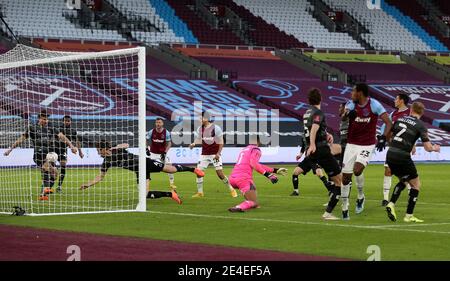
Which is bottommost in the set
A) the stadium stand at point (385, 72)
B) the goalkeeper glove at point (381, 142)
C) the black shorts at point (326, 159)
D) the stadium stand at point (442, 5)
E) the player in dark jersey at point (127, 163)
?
the stadium stand at point (385, 72)

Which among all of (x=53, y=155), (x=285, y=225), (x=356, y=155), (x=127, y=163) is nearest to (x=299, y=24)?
(x=53, y=155)

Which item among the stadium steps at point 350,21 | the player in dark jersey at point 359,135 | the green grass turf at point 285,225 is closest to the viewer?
the green grass turf at point 285,225

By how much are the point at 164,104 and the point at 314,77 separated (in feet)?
45.2

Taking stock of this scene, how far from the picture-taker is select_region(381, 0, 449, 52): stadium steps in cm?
6856

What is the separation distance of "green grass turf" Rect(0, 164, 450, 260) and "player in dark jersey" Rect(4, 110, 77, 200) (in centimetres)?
112

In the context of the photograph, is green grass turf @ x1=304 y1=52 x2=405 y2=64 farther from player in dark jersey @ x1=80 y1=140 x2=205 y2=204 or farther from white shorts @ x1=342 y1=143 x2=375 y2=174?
white shorts @ x1=342 y1=143 x2=375 y2=174

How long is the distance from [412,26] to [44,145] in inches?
1957

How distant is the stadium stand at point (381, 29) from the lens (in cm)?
6719

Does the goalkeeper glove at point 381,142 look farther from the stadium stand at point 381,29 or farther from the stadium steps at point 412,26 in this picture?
the stadium steps at point 412,26

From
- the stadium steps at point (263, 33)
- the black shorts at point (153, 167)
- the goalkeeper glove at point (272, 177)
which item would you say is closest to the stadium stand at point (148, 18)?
the stadium steps at point (263, 33)

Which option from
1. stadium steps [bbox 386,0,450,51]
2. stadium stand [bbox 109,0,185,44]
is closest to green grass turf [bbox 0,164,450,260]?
stadium stand [bbox 109,0,185,44]

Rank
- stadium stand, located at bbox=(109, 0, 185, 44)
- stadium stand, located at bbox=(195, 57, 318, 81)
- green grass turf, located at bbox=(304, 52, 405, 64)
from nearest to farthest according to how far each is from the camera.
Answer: stadium stand, located at bbox=(195, 57, 318, 81)
stadium stand, located at bbox=(109, 0, 185, 44)
green grass turf, located at bbox=(304, 52, 405, 64)

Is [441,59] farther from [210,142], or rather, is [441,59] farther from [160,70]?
[210,142]

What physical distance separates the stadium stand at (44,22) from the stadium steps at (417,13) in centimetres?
2421
